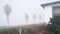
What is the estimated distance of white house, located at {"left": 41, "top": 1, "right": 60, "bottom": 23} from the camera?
27.0 ft

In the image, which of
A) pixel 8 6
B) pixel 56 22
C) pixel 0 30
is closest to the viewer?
pixel 56 22

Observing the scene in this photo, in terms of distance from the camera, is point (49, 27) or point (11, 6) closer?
point (49, 27)

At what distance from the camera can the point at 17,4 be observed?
796 centimetres

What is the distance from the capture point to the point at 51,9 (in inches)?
334

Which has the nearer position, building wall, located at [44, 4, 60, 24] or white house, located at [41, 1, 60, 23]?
white house, located at [41, 1, 60, 23]

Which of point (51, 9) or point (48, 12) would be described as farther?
point (48, 12)

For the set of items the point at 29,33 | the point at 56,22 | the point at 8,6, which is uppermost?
the point at 8,6

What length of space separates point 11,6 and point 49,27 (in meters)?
2.29

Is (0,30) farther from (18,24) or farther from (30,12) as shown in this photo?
(30,12)

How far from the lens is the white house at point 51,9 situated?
27.0 feet

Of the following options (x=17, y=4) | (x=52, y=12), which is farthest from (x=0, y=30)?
(x=52, y=12)

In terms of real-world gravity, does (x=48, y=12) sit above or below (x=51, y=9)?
below

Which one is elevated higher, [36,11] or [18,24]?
[36,11]

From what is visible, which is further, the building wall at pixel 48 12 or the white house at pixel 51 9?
the building wall at pixel 48 12
